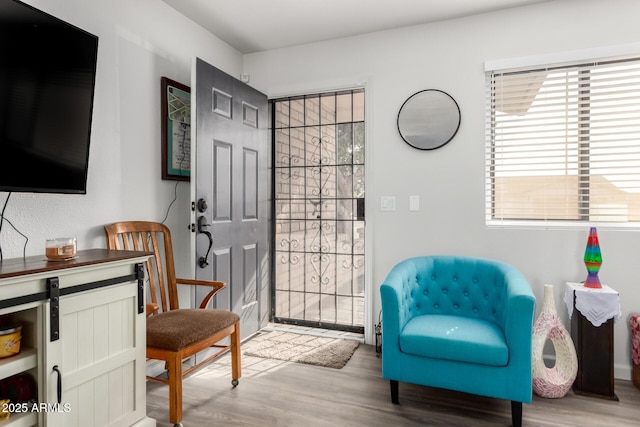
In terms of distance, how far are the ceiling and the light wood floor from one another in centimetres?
263

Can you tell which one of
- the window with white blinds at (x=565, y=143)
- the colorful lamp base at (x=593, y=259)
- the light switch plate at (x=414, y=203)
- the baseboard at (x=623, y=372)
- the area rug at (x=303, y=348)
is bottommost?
the area rug at (x=303, y=348)

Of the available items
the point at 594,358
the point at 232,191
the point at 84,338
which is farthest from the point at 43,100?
the point at 594,358

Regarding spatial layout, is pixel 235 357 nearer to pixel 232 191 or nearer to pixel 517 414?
pixel 232 191

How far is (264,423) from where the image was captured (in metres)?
1.95

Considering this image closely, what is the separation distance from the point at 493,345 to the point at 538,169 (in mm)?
1483

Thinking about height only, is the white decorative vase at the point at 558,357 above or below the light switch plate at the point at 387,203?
below

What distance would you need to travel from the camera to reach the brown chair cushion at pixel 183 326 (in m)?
1.89

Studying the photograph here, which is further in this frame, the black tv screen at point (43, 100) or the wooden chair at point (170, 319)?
the wooden chair at point (170, 319)

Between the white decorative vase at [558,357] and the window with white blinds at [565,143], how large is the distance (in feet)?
2.30

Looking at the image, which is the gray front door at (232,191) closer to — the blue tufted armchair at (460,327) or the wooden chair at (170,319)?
the wooden chair at (170,319)

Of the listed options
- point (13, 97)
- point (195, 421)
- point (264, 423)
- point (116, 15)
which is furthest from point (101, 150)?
point (264, 423)

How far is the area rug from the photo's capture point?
276 cm

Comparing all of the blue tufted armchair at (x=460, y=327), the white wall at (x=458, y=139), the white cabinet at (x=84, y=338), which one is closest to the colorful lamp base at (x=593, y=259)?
the white wall at (x=458, y=139)

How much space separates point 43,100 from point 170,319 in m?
1.27
